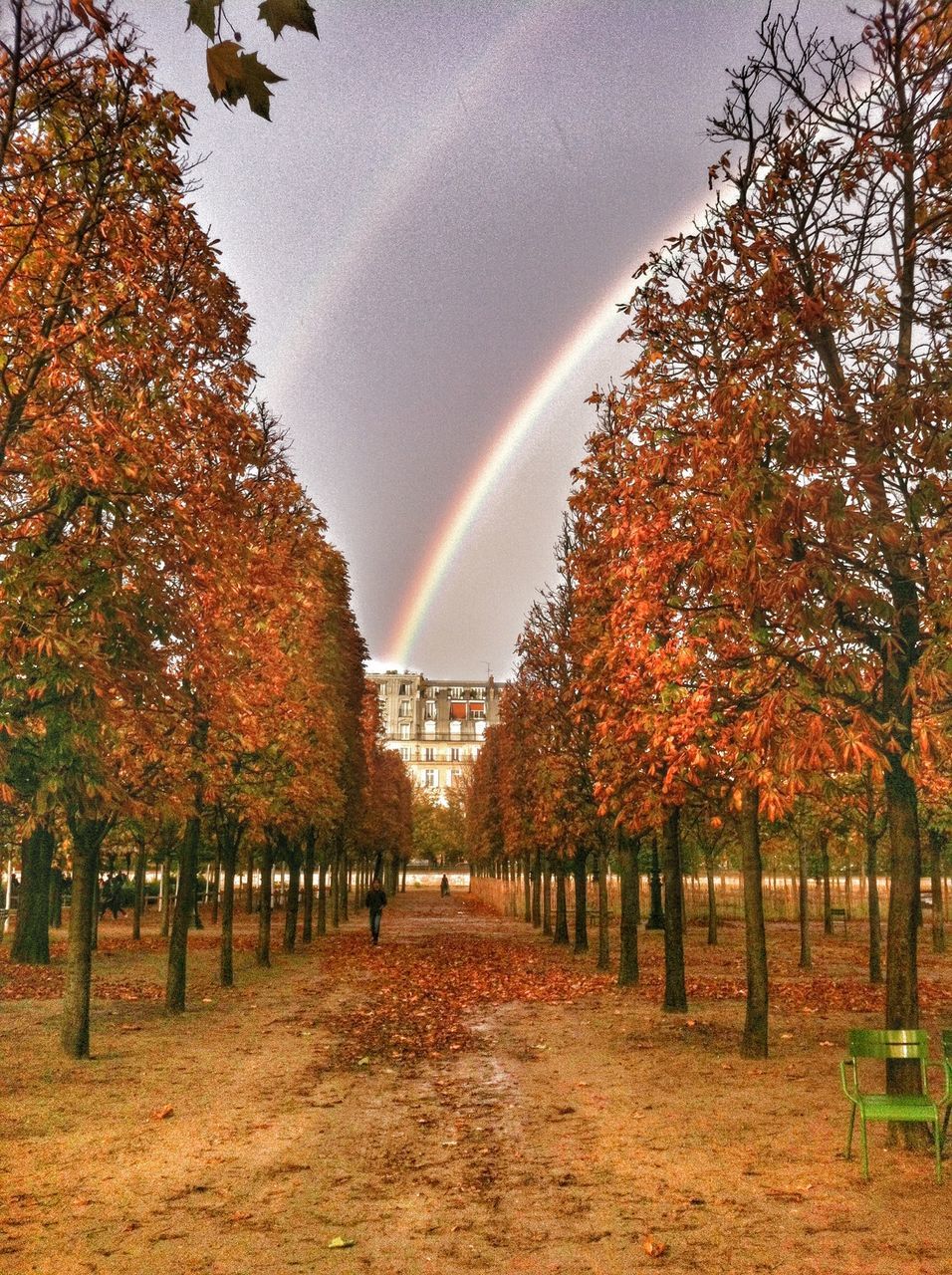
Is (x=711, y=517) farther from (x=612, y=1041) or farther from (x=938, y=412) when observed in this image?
(x=612, y=1041)

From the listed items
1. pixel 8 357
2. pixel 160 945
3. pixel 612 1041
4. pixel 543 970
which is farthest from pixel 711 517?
Answer: pixel 160 945

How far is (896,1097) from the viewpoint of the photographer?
334 inches

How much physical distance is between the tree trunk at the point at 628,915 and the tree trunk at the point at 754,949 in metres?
7.95

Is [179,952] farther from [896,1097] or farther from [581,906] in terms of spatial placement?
[581,906]

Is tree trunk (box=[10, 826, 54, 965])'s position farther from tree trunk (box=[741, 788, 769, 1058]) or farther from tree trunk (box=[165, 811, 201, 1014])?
tree trunk (box=[741, 788, 769, 1058])

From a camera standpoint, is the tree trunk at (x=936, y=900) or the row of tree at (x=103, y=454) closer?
the row of tree at (x=103, y=454)

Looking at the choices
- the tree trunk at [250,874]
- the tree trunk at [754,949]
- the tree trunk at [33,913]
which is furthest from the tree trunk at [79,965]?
the tree trunk at [250,874]

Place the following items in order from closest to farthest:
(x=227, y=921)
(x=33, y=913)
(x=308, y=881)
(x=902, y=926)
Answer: (x=902, y=926)
(x=227, y=921)
(x=33, y=913)
(x=308, y=881)

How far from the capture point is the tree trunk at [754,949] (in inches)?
526

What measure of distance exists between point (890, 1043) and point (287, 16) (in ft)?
27.9

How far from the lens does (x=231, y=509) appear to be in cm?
1311

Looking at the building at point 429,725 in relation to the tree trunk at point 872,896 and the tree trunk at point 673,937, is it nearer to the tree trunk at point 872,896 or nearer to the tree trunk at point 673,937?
the tree trunk at point 872,896

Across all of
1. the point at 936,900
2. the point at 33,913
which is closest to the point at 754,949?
the point at 33,913

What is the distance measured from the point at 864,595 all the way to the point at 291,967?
2137cm
